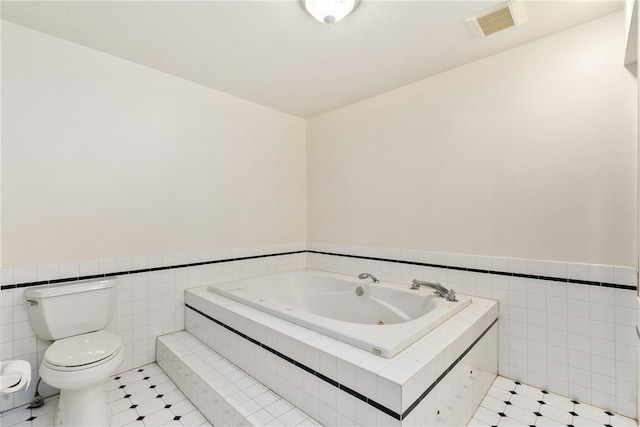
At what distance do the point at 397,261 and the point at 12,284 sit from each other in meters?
2.70

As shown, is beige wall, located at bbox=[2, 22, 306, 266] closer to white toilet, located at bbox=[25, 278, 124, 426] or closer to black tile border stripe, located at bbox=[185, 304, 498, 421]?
white toilet, located at bbox=[25, 278, 124, 426]

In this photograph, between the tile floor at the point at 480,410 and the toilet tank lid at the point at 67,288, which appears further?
the toilet tank lid at the point at 67,288

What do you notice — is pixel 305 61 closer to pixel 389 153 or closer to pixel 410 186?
pixel 389 153

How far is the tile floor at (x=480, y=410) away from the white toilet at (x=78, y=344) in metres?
0.17

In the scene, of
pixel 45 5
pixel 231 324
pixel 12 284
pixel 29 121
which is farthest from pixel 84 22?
pixel 231 324

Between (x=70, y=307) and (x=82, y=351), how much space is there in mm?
345

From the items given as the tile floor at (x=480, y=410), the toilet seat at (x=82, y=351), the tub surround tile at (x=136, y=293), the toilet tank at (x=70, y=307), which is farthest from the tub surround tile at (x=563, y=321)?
the toilet tank at (x=70, y=307)

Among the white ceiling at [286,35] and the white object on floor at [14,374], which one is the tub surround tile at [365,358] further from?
the white ceiling at [286,35]

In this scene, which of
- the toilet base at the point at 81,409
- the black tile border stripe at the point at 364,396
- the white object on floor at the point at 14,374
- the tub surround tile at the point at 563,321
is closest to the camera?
the white object on floor at the point at 14,374

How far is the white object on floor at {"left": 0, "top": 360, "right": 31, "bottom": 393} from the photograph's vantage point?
86cm

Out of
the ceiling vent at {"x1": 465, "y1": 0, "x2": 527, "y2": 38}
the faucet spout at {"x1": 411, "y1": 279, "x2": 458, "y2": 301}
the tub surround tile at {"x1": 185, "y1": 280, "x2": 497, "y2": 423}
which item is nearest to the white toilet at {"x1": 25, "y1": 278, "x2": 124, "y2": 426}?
the tub surround tile at {"x1": 185, "y1": 280, "x2": 497, "y2": 423}

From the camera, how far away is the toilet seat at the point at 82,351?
1564mm

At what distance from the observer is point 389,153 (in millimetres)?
2773

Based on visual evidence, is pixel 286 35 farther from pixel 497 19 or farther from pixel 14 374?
pixel 14 374
